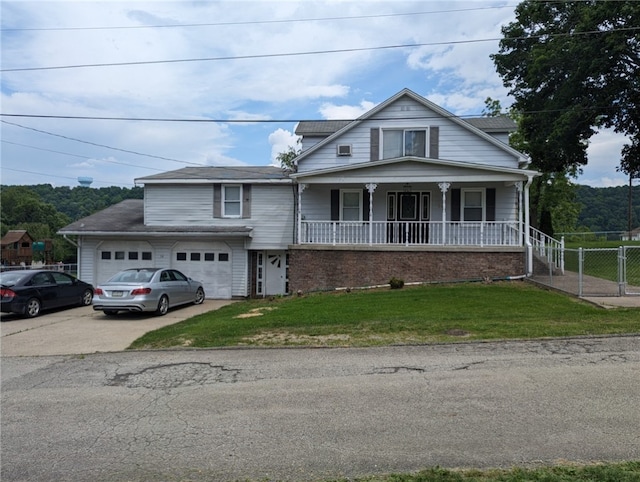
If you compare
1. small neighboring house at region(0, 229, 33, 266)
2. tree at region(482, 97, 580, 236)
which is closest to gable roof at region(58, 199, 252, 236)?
tree at region(482, 97, 580, 236)

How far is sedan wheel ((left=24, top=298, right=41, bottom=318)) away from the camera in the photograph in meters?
13.7

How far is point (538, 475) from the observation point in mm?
3398

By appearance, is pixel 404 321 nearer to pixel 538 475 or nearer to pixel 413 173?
pixel 538 475

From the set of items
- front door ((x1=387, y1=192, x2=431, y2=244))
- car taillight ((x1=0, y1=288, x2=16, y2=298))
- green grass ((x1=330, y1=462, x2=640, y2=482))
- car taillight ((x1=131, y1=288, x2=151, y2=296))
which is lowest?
green grass ((x1=330, y1=462, x2=640, y2=482))

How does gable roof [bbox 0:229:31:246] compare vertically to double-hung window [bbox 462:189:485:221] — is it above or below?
below

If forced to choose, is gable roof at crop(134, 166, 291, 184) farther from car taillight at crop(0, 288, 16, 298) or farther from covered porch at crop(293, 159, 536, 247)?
car taillight at crop(0, 288, 16, 298)

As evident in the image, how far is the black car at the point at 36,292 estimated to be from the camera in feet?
44.1

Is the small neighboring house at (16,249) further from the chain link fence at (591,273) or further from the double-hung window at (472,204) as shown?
the chain link fence at (591,273)

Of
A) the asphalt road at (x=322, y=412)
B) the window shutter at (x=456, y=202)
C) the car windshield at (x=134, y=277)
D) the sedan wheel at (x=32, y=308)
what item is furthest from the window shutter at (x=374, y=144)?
the sedan wheel at (x=32, y=308)

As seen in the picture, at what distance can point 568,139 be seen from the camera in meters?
22.8

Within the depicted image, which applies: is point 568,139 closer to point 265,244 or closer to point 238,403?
point 265,244

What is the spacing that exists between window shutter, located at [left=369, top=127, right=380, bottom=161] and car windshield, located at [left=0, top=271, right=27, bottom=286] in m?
13.9

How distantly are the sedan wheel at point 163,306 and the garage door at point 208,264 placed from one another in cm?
564

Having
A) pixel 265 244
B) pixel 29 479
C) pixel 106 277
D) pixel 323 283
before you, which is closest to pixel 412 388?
pixel 29 479
